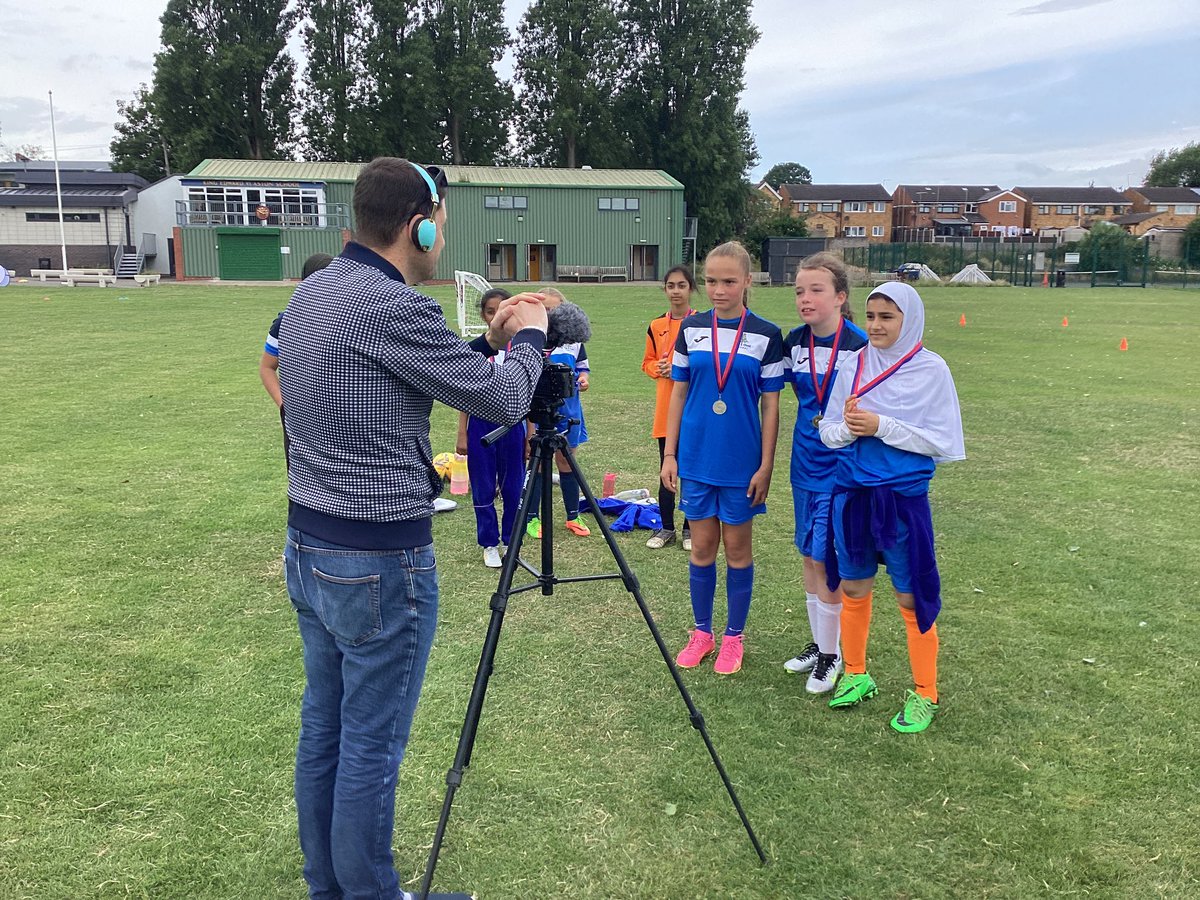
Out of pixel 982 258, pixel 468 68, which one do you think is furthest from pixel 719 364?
pixel 468 68

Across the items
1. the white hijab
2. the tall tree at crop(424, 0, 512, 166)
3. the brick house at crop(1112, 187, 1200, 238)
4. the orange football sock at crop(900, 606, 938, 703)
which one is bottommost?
the orange football sock at crop(900, 606, 938, 703)

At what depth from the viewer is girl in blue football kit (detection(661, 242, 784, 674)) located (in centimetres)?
428

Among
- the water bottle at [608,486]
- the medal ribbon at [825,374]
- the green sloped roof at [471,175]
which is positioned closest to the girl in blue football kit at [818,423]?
the medal ribbon at [825,374]

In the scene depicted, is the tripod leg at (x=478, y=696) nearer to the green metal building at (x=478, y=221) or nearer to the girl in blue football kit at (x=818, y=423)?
the girl in blue football kit at (x=818, y=423)

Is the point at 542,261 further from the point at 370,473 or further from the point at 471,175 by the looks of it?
the point at 370,473

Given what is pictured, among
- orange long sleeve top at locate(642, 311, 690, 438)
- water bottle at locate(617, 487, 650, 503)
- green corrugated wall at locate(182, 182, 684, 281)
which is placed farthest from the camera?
green corrugated wall at locate(182, 182, 684, 281)

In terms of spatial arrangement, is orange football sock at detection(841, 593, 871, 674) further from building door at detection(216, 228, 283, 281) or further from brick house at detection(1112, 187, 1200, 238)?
brick house at detection(1112, 187, 1200, 238)

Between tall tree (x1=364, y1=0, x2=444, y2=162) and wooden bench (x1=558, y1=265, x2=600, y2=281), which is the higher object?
tall tree (x1=364, y1=0, x2=444, y2=162)

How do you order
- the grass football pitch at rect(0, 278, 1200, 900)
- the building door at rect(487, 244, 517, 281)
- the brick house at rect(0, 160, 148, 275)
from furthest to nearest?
the building door at rect(487, 244, 517, 281)
the brick house at rect(0, 160, 148, 275)
the grass football pitch at rect(0, 278, 1200, 900)

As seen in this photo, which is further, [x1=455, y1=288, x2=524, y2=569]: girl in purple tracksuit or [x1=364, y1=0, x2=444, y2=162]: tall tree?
[x1=364, y1=0, x2=444, y2=162]: tall tree

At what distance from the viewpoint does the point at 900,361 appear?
12.5 feet

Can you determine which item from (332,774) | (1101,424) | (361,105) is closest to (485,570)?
(332,774)

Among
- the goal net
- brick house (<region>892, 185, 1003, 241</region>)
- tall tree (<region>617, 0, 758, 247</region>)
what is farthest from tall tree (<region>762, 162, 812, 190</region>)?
the goal net

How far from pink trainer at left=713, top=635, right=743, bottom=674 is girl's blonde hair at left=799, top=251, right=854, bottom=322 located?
173cm
